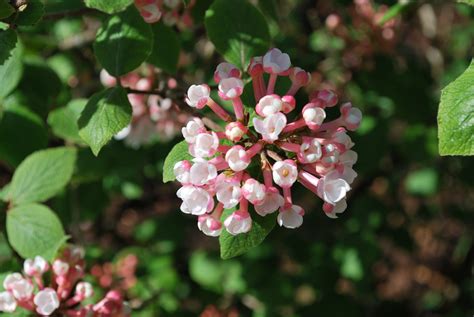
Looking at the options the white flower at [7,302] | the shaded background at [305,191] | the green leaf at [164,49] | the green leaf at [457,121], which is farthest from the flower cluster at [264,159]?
the shaded background at [305,191]

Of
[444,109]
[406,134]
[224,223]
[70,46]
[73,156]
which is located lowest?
[406,134]

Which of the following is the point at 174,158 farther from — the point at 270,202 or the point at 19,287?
the point at 19,287

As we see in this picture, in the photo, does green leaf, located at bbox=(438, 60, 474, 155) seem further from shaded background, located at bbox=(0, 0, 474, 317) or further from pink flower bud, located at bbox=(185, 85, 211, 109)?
shaded background, located at bbox=(0, 0, 474, 317)

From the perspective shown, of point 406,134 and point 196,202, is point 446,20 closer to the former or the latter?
point 406,134

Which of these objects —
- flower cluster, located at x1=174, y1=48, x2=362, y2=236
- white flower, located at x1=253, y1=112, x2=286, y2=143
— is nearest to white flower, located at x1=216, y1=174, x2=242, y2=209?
flower cluster, located at x1=174, y1=48, x2=362, y2=236

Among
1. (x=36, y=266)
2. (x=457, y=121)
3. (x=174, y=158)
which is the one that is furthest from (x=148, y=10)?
(x=457, y=121)

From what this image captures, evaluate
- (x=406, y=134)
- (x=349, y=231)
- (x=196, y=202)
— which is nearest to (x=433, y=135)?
(x=406, y=134)

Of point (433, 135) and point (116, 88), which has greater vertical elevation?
point (116, 88)

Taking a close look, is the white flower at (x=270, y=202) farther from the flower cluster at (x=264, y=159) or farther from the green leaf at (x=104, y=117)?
the green leaf at (x=104, y=117)
